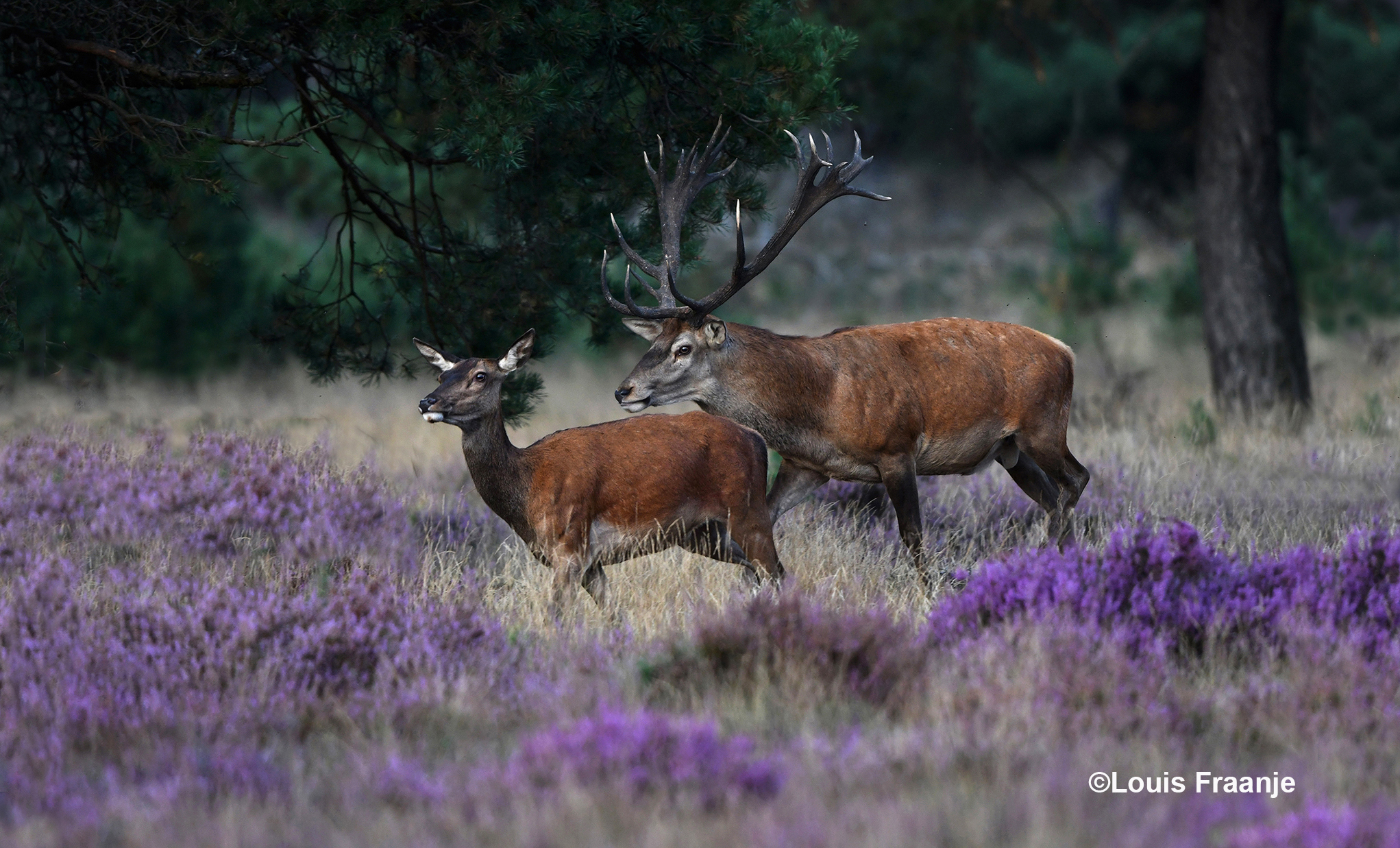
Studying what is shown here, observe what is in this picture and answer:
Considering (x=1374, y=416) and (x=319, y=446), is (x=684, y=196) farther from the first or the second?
(x=1374, y=416)

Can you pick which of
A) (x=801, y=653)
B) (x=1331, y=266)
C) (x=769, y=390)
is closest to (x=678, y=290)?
(x=769, y=390)

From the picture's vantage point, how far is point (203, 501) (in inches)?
264

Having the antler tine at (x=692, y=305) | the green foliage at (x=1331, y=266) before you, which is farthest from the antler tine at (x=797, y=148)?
the green foliage at (x=1331, y=266)

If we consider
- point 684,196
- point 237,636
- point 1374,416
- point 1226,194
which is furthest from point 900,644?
point 1226,194

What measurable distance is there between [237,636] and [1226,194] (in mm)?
9527

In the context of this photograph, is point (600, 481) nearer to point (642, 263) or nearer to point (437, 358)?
point (437, 358)

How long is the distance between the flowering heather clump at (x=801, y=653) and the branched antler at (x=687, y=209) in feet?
8.15

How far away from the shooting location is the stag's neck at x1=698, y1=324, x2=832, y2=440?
6.94 m

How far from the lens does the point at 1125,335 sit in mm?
18422

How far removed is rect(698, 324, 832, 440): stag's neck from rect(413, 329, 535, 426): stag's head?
1.28 metres

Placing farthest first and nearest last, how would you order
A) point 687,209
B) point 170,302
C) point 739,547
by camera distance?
point 170,302 < point 687,209 < point 739,547

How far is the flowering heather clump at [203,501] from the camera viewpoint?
20.9 ft

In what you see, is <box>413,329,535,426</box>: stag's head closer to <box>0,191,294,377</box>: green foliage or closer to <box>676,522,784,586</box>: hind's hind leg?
<box>676,522,784,586</box>: hind's hind leg

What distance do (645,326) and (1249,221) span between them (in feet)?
22.1
